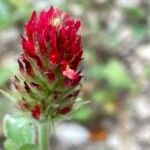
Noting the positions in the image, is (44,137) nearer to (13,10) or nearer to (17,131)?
(17,131)

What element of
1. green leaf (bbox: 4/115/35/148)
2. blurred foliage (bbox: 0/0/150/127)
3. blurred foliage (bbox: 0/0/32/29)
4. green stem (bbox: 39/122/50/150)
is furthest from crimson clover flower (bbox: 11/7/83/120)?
blurred foliage (bbox: 0/0/150/127)

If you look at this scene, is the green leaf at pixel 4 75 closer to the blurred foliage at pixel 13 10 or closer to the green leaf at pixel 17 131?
the blurred foliage at pixel 13 10

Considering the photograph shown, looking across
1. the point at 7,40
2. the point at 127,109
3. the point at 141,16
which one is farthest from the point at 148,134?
the point at 7,40

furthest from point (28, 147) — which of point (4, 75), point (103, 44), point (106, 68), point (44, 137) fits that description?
point (103, 44)

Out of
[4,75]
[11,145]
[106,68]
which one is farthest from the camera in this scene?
[106,68]

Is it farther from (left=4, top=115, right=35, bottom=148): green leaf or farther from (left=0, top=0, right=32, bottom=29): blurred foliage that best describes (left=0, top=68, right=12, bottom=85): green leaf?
(left=4, top=115, right=35, bottom=148): green leaf

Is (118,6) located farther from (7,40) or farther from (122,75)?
(7,40)

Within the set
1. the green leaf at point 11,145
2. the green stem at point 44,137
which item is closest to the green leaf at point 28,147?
the green stem at point 44,137

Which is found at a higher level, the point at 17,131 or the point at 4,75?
the point at 4,75

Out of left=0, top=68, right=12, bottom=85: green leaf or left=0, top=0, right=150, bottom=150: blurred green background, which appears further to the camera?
left=0, top=0, right=150, bottom=150: blurred green background
